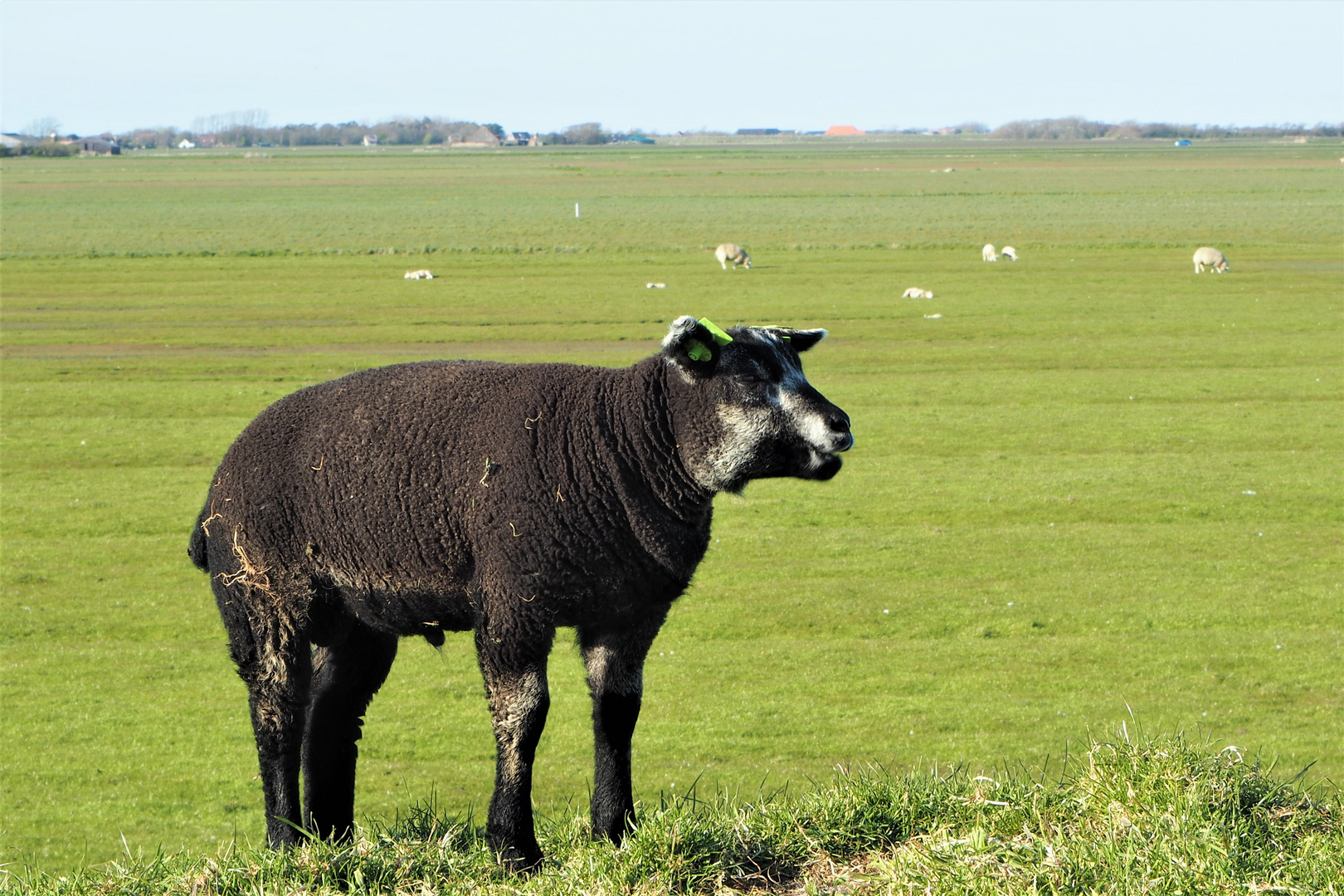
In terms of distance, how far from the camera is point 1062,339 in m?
33.6

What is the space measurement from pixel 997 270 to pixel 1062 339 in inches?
687

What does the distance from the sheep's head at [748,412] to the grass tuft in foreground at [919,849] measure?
1.65m

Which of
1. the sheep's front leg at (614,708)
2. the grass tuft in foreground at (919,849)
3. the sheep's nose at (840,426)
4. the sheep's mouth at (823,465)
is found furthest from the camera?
the sheep's front leg at (614,708)

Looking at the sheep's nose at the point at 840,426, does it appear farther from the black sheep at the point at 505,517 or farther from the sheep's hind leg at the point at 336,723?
the sheep's hind leg at the point at 336,723

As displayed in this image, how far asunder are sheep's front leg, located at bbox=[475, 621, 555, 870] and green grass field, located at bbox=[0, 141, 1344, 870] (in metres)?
2.42

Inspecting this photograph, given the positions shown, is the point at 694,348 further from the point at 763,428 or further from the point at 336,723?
the point at 336,723

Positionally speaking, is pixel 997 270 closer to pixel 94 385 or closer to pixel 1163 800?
pixel 94 385

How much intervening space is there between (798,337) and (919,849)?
245 centimetres

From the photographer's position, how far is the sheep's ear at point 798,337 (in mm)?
6445

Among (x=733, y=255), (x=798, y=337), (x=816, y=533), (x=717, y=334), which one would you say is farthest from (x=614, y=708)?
(x=733, y=255)

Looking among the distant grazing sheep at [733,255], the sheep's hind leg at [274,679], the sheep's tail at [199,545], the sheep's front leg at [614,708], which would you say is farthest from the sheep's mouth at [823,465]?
the distant grazing sheep at [733,255]

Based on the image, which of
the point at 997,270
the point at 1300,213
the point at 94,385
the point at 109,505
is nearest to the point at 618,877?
the point at 109,505

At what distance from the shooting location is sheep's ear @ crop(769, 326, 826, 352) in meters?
6.44

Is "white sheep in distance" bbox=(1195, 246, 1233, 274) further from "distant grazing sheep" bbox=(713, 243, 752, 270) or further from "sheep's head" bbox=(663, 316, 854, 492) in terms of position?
"sheep's head" bbox=(663, 316, 854, 492)
